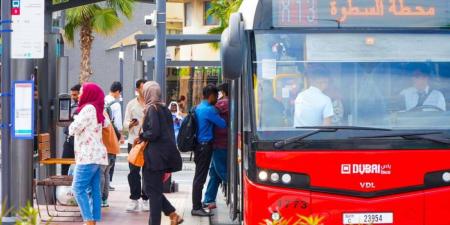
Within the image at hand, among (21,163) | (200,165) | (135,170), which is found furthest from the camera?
(135,170)

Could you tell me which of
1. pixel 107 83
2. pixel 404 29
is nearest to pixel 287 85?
pixel 404 29

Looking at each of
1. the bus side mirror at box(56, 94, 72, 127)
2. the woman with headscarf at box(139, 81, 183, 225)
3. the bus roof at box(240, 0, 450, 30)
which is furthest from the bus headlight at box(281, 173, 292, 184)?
the bus side mirror at box(56, 94, 72, 127)

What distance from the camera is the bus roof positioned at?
28.9 feet

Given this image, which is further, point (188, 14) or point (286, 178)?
point (188, 14)

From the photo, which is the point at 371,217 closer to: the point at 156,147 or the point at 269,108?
the point at 269,108

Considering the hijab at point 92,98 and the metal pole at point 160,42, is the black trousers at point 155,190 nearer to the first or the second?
the hijab at point 92,98

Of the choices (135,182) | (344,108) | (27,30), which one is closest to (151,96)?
Answer: (27,30)

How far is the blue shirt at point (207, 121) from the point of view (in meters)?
11.9

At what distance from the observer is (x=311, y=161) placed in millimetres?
8375

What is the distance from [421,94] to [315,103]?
39.9 inches

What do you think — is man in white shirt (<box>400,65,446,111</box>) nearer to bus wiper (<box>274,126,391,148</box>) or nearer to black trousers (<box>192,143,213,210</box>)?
bus wiper (<box>274,126,391,148</box>)

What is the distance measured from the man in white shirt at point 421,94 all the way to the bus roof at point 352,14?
18.1 inches

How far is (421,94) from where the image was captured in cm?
864

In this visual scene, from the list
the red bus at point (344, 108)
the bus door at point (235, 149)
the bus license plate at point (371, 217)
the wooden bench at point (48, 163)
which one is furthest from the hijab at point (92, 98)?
the bus license plate at point (371, 217)
